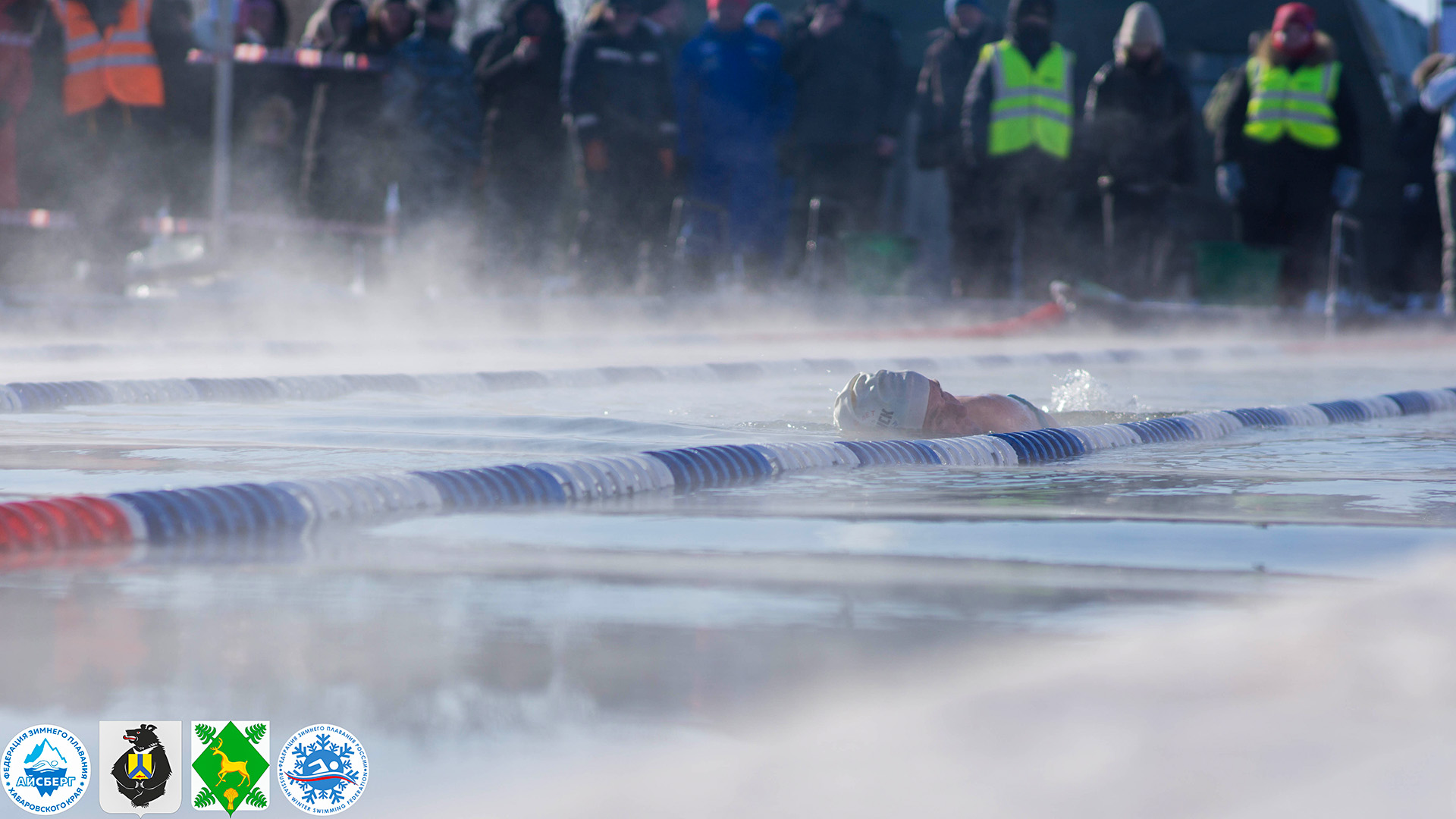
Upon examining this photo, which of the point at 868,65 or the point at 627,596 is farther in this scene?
the point at 868,65

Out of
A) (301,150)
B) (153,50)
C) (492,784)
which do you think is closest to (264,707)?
(492,784)

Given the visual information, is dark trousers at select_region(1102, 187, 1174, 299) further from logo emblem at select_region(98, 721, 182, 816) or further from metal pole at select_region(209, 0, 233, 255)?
logo emblem at select_region(98, 721, 182, 816)

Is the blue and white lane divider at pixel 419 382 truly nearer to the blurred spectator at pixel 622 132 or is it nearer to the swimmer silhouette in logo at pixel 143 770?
the blurred spectator at pixel 622 132

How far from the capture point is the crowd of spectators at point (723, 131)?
10078 mm

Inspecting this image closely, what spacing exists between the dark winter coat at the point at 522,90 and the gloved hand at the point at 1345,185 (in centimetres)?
455

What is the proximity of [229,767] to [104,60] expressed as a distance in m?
8.25

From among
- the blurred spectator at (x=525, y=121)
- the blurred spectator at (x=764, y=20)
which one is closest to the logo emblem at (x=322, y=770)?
the blurred spectator at (x=525, y=121)

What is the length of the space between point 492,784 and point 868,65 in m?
9.32

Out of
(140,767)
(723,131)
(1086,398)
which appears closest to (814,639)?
(140,767)

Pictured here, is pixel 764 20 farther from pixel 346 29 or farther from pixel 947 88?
pixel 346 29

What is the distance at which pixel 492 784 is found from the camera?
161 cm

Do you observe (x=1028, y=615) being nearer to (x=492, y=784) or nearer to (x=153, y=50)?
(x=492, y=784)

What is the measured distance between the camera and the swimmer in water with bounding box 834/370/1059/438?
4.82m

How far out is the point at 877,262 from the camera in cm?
1156
